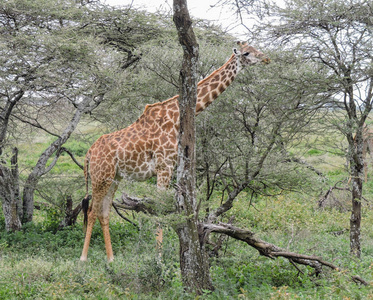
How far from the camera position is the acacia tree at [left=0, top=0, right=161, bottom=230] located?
923 centimetres

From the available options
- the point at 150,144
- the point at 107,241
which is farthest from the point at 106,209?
the point at 150,144

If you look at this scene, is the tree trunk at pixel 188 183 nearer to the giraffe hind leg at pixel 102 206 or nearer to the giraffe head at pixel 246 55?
the giraffe head at pixel 246 55

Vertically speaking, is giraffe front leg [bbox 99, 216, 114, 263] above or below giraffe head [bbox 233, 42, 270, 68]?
below

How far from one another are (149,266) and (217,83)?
3.26 metres

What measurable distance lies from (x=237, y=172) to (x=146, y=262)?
299 centimetres

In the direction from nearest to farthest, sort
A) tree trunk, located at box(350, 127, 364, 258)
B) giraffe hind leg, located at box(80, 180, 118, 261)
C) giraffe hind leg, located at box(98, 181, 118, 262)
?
tree trunk, located at box(350, 127, 364, 258) → giraffe hind leg, located at box(80, 180, 118, 261) → giraffe hind leg, located at box(98, 181, 118, 262)

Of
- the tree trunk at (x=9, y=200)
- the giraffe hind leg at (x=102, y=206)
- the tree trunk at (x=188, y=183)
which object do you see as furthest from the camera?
the tree trunk at (x=9, y=200)

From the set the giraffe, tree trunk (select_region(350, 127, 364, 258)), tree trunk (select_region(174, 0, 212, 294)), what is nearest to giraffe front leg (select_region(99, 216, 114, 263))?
the giraffe

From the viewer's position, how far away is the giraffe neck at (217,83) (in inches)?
303

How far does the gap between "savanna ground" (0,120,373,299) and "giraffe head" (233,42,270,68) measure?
2.72 m

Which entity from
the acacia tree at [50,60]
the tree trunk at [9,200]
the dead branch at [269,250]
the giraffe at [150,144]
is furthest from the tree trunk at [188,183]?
the tree trunk at [9,200]

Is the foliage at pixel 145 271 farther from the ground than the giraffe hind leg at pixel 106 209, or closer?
closer

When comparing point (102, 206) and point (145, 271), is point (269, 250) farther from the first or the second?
point (102, 206)

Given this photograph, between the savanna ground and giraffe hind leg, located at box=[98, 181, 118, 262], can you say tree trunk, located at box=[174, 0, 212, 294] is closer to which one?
the savanna ground
